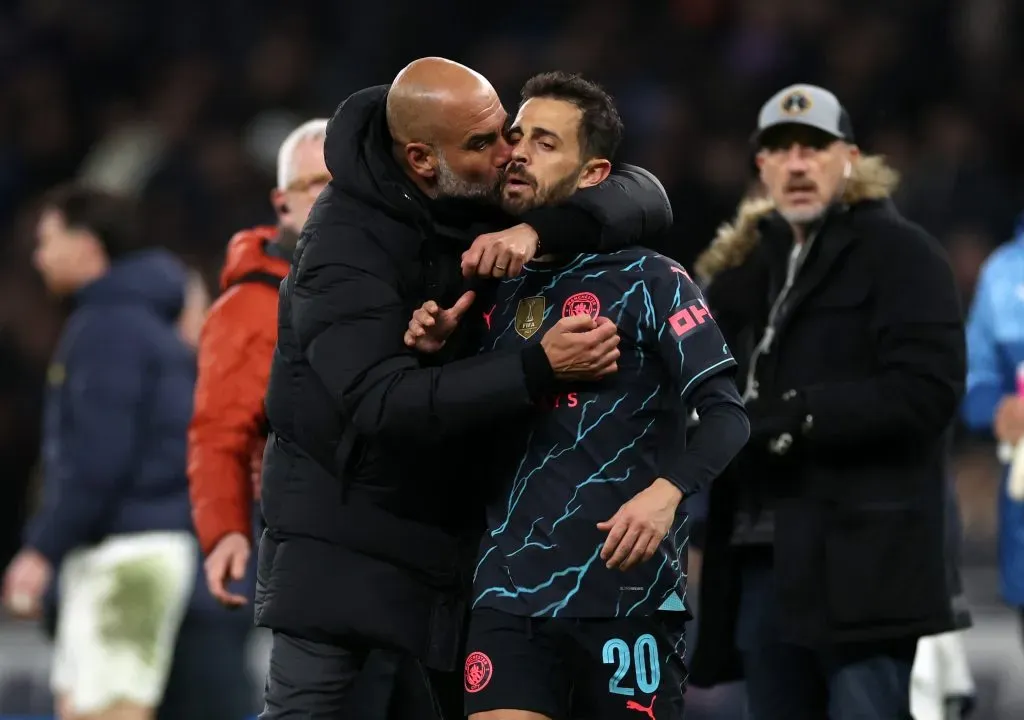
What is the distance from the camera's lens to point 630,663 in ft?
11.8

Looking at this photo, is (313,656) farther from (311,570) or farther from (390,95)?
(390,95)

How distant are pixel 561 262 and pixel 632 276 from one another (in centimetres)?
16

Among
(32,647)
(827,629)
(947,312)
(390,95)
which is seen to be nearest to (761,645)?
(827,629)

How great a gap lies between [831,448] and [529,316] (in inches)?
43.5

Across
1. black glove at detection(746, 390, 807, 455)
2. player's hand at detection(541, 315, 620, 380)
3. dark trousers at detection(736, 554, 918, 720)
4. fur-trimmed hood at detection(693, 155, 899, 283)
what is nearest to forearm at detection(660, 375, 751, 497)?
player's hand at detection(541, 315, 620, 380)

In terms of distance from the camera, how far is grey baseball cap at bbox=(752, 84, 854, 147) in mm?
4730

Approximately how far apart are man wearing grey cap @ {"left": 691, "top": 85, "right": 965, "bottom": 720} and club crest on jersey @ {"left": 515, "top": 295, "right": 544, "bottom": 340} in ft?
2.98

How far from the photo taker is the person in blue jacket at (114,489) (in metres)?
5.85

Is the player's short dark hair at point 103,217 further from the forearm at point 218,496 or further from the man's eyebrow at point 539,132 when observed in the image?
the man's eyebrow at point 539,132

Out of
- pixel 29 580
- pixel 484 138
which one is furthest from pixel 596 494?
pixel 29 580

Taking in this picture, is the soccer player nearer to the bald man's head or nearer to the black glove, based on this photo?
the bald man's head

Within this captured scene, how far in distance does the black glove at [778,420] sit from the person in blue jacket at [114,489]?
223 cm

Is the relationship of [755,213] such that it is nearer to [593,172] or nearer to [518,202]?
[593,172]

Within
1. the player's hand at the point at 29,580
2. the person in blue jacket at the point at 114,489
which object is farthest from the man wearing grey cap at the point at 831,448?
the player's hand at the point at 29,580
